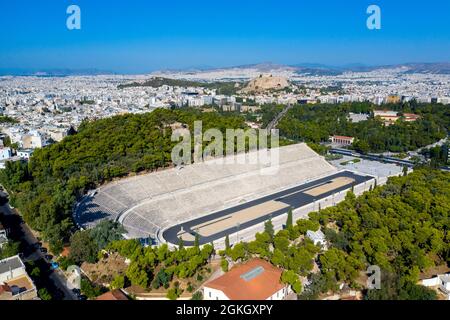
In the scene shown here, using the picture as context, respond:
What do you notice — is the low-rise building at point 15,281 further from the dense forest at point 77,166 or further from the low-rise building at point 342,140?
the low-rise building at point 342,140

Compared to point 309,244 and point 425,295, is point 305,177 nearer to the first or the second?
point 309,244

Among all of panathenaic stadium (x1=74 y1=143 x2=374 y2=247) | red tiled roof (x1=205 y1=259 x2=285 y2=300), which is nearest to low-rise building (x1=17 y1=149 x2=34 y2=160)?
panathenaic stadium (x1=74 y1=143 x2=374 y2=247)

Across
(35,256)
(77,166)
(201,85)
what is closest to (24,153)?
(77,166)

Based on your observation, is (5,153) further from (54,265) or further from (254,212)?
(254,212)

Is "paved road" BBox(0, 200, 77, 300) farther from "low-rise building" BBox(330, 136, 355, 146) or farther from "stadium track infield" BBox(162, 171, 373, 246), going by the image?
"low-rise building" BBox(330, 136, 355, 146)

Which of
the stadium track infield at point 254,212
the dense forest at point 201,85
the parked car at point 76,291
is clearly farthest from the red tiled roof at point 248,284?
the dense forest at point 201,85
